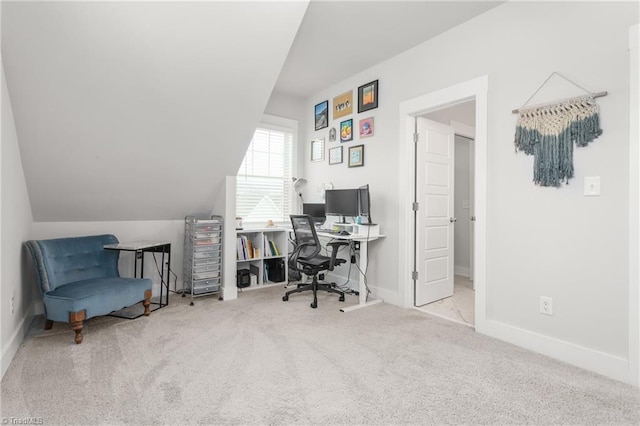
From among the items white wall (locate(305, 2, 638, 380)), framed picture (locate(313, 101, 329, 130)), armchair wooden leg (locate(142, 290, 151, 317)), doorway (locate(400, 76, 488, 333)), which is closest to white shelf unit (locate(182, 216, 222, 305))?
armchair wooden leg (locate(142, 290, 151, 317))

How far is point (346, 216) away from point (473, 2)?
2.27 meters

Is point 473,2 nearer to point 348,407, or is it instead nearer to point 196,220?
point 348,407

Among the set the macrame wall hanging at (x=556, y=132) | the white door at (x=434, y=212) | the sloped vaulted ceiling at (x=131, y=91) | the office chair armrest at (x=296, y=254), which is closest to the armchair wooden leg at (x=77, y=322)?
the sloped vaulted ceiling at (x=131, y=91)

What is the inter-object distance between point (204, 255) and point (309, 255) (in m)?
1.14

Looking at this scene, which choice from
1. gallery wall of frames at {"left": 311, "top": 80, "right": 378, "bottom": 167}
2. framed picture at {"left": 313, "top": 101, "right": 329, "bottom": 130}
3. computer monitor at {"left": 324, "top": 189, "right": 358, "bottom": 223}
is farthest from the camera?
framed picture at {"left": 313, "top": 101, "right": 329, "bottom": 130}

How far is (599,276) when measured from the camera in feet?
6.84

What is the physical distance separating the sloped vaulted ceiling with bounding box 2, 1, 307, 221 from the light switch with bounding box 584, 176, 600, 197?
2.31m

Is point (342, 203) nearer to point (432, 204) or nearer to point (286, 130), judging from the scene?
point (432, 204)

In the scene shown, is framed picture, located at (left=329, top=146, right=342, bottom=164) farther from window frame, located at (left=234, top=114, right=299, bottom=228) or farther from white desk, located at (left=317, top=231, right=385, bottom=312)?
white desk, located at (left=317, top=231, right=385, bottom=312)

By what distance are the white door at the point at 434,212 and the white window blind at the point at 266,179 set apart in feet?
6.60

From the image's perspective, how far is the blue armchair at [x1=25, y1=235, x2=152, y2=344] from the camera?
2.41 m

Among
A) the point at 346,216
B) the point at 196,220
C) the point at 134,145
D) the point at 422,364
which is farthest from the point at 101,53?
the point at 422,364

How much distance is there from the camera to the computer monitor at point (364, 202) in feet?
11.5

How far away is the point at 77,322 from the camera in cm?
238
